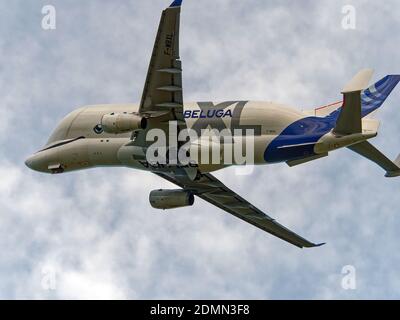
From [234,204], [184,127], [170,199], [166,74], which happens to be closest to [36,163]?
[170,199]

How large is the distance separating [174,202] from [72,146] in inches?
290

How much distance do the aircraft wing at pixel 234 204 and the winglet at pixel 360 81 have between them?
15.3 meters

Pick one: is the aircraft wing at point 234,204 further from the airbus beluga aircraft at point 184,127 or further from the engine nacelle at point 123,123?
the engine nacelle at point 123,123

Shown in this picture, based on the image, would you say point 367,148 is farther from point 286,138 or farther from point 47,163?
point 47,163

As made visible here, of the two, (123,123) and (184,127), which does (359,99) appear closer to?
(184,127)

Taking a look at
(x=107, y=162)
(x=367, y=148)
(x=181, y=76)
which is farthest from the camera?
(x=107, y=162)

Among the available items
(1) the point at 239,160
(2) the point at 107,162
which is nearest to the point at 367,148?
(1) the point at 239,160

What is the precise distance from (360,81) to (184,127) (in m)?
11.2

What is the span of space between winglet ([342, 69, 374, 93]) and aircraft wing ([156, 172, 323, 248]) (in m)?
15.3

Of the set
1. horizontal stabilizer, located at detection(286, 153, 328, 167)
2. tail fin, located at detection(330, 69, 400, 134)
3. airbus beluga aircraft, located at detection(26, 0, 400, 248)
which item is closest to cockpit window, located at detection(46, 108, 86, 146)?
airbus beluga aircraft, located at detection(26, 0, 400, 248)

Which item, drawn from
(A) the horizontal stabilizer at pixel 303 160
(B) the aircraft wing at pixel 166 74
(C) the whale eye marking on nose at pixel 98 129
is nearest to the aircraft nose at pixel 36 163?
(C) the whale eye marking on nose at pixel 98 129

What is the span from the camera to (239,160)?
55.3 meters

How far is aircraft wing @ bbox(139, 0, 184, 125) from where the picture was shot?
4869cm

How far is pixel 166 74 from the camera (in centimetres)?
5088
